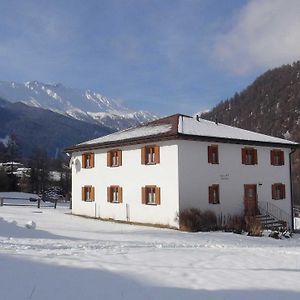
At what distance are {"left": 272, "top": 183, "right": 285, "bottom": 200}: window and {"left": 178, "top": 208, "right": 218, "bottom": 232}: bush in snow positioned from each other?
6.43m

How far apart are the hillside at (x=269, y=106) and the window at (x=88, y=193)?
8225 cm

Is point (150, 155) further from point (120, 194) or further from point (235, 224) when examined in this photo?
point (235, 224)

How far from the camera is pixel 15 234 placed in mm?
18828

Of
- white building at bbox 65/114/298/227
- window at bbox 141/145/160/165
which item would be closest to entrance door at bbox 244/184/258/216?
white building at bbox 65/114/298/227

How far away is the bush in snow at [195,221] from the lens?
24750mm

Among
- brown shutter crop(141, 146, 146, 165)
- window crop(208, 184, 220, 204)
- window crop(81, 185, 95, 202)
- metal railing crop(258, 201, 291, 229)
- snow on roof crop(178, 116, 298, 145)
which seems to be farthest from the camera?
window crop(81, 185, 95, 202)

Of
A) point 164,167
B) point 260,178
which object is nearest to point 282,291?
point 164,167

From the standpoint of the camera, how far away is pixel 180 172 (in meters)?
25.2

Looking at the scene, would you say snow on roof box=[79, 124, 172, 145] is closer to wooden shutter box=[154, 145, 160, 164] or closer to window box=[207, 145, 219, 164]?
wooden shutter box=[154, 145, 160, 164]

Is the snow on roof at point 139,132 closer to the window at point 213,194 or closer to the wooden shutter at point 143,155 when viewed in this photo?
the wooden shutter at point 143,155

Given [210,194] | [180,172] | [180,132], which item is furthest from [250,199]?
[180,132]

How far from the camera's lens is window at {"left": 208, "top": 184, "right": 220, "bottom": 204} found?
26.5 meters

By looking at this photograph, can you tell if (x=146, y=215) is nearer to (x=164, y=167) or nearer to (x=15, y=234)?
(x=164, y=167)

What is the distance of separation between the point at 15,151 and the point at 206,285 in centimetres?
8083
